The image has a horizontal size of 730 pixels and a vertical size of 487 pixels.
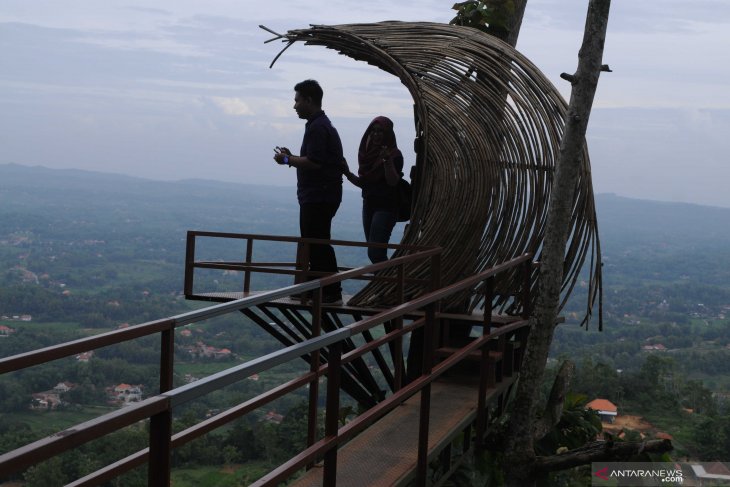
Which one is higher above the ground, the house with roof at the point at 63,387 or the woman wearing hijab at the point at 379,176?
the woman wearing hijab at the point at 379,176

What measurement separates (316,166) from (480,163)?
1258 millimetres

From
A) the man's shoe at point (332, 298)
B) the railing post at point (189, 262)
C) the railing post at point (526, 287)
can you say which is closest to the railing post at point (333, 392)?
the railing post at point (526, 287)

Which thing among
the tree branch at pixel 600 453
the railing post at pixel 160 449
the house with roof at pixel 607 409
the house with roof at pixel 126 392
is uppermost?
the railing post at pixel 160 449

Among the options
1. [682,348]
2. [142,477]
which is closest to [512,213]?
[142,477]

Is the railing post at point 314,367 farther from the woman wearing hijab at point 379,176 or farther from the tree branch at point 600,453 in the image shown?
the woman wearing hijab at point 379,176

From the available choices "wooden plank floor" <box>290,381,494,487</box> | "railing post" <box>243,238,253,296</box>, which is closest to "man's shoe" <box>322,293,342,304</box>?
"railing post" <box>243,238,253,296</box>

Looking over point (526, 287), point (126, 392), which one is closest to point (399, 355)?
point (526, 287)

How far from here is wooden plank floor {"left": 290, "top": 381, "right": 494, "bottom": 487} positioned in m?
4.95

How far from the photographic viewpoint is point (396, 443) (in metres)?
5.55

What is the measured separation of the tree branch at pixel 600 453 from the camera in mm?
6617

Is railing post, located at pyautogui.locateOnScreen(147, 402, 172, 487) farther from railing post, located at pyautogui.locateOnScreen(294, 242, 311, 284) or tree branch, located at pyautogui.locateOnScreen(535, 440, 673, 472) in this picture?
railing post, located at pyautogui.locateOnScreen(294, 242, 311, 284)

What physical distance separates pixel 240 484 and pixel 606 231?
168826mm

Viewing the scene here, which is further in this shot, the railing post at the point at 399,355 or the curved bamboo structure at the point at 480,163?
the curved bamboo structure at the point at 480,163

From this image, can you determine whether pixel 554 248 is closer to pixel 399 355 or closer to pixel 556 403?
pixel 556 403
